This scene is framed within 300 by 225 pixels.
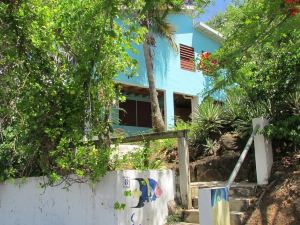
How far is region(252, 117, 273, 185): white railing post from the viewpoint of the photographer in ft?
33.1

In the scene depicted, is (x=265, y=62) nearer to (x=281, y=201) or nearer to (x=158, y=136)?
(x=158, y=136)

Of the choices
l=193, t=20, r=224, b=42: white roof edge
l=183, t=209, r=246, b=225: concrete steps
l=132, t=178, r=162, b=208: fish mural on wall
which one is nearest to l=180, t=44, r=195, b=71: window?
l=193, t=20, r=224, b=42: white roof edge

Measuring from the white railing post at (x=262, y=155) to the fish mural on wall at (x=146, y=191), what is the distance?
216 cm

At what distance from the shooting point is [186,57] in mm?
22844

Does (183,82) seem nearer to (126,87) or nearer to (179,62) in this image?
(179,62)

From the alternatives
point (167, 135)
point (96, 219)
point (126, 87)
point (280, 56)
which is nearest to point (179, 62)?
point (126, 87)

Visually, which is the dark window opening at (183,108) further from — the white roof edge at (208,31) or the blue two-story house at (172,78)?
the white roof edge at (208,31)

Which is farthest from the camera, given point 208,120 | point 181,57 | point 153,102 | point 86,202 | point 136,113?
point 136,113

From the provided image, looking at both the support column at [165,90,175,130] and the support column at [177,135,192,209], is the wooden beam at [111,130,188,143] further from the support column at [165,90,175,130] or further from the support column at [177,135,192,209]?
the support column at [165,90,175,130]

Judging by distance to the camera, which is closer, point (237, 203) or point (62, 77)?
point (237, 203)

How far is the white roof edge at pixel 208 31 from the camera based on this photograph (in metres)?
23.3

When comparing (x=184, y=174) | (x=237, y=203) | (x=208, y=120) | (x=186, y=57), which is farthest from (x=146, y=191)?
(x=186, y=57)

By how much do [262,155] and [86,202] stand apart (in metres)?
3.86

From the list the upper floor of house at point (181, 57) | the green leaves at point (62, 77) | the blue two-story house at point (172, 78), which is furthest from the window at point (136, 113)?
the green leaves at point (62, 77)
